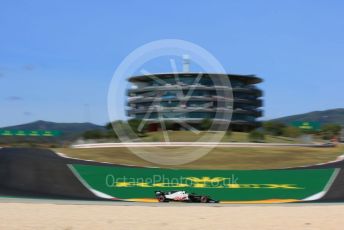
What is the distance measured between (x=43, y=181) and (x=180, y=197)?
6.31 metres

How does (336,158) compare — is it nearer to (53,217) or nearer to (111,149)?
(111,149)

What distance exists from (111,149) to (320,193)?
1967 centimetres

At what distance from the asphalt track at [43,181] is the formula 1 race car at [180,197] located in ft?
8.60

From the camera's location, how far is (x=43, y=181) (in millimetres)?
22922

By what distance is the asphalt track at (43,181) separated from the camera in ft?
72.2

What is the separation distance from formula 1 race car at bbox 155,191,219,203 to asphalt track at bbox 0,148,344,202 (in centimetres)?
262

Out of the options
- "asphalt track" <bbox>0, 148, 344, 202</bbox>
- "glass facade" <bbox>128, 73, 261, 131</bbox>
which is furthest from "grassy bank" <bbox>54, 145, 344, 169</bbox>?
"glass facade" <bbox>128, 73, 261, 131</bbox>

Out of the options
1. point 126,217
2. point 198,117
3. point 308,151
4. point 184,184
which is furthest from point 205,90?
point 126,217

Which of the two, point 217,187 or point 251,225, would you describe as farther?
point 217,187

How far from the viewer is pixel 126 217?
44.0 ft

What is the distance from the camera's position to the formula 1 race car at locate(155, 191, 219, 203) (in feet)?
69.4

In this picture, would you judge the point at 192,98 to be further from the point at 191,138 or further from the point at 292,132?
the point at 191,138

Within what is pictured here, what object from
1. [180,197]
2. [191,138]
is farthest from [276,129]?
[180,197]

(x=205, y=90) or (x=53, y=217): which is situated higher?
(x=205, y=90)
